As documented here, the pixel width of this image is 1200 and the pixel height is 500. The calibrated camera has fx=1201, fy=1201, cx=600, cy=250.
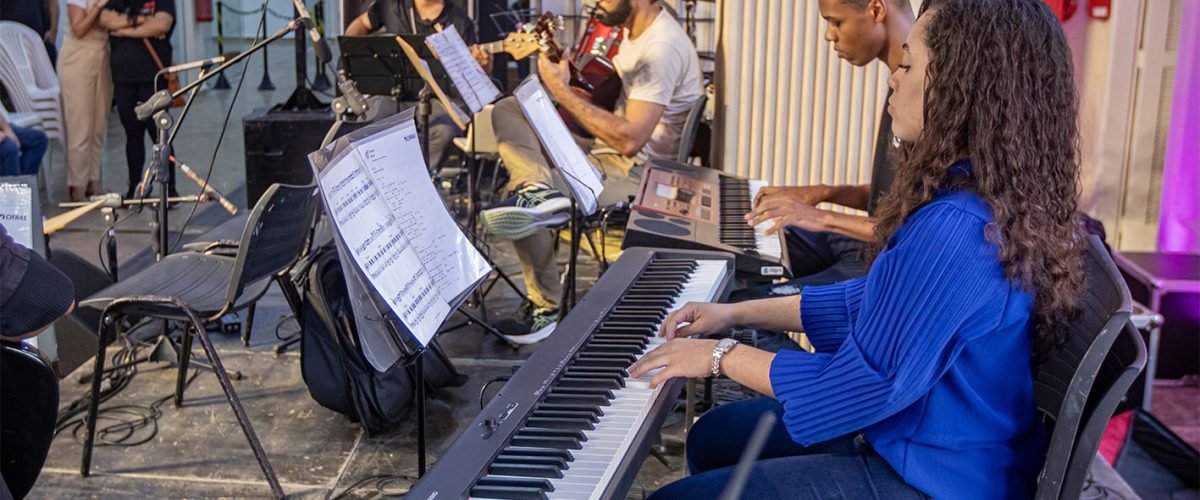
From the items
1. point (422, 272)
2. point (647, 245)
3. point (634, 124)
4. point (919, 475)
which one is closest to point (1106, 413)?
point (919, 475)

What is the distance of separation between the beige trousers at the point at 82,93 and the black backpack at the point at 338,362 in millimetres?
3828

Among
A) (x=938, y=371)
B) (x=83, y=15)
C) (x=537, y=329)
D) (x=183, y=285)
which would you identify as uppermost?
(x=83, y=15)

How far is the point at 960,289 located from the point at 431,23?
5.27 meters

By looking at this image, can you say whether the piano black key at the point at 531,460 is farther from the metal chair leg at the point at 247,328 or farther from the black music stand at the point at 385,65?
the black music stand at the point at 385,65

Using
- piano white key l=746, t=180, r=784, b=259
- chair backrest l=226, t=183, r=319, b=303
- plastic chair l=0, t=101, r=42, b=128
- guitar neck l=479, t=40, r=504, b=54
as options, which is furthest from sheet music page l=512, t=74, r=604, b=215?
plastic chair l=0, t=101, r=42, b=128

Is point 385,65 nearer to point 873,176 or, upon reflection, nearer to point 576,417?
point 873,176

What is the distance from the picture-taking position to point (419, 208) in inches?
81.1

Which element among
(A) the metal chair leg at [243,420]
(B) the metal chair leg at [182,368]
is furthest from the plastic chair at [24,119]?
(A) the metal chair leg at [243,420]

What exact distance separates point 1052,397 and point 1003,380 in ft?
0.34

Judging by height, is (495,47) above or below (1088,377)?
above

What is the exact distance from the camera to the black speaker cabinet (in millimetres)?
6730

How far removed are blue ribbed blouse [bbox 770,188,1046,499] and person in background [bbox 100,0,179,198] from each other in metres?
5.47

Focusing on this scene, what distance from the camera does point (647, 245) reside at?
120 inches

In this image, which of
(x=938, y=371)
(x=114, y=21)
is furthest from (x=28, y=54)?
(x=938, y=371)
